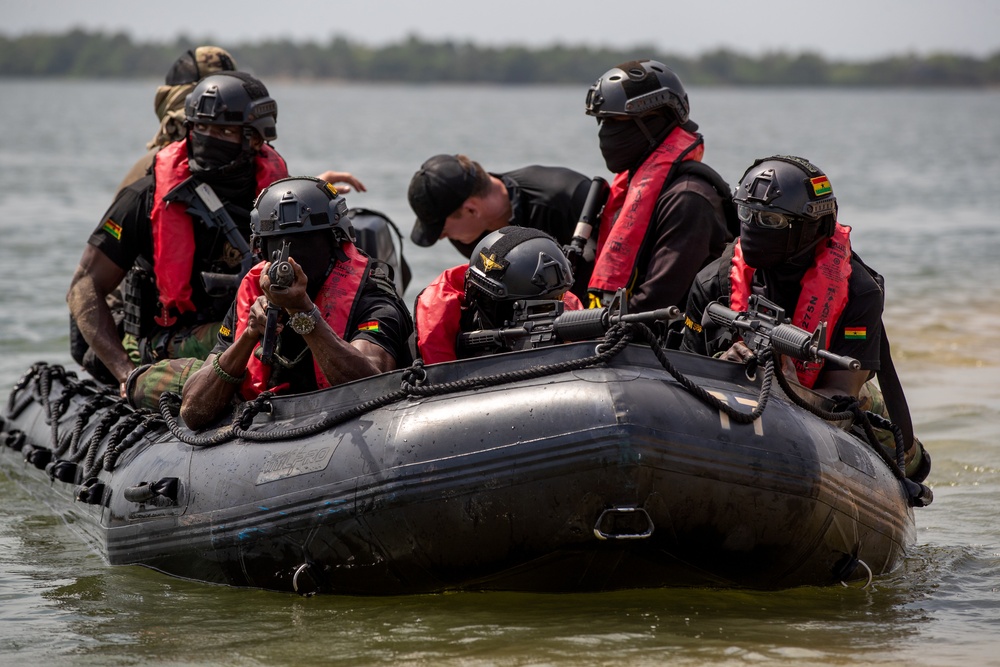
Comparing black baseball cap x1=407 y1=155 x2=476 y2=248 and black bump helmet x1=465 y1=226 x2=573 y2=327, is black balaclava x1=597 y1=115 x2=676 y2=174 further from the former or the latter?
black bump helmet x1=465 y1=226 x2=573 y2=327

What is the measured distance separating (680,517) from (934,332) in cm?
909

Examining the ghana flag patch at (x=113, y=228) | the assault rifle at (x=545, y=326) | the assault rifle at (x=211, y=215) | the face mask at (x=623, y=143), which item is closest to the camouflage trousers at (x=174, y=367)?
the assault rifle at (x=211, y=215)

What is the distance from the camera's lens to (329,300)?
5.62m

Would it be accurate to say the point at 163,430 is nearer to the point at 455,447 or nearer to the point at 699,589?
the point at 455,447

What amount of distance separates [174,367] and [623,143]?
2.31 meters

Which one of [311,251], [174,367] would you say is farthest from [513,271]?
[174,367]

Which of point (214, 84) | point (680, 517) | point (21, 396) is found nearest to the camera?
point (680, 517)

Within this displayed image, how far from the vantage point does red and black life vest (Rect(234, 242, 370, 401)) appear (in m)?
5.61

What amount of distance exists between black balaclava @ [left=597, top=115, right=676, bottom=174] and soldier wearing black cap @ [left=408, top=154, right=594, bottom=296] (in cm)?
53

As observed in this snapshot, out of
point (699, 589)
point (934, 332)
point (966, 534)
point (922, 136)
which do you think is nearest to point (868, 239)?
point (934, 332)

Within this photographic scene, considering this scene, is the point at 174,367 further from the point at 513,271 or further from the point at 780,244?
the point at 780,244

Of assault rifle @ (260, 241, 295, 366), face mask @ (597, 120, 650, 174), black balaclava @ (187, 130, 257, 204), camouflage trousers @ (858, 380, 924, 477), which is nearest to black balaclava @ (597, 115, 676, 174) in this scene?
face mask @ (597, 120, 650, 174)

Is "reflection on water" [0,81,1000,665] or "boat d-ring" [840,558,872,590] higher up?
"boat d-ring" [840,558,872,590]

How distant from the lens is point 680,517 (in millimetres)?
4953
